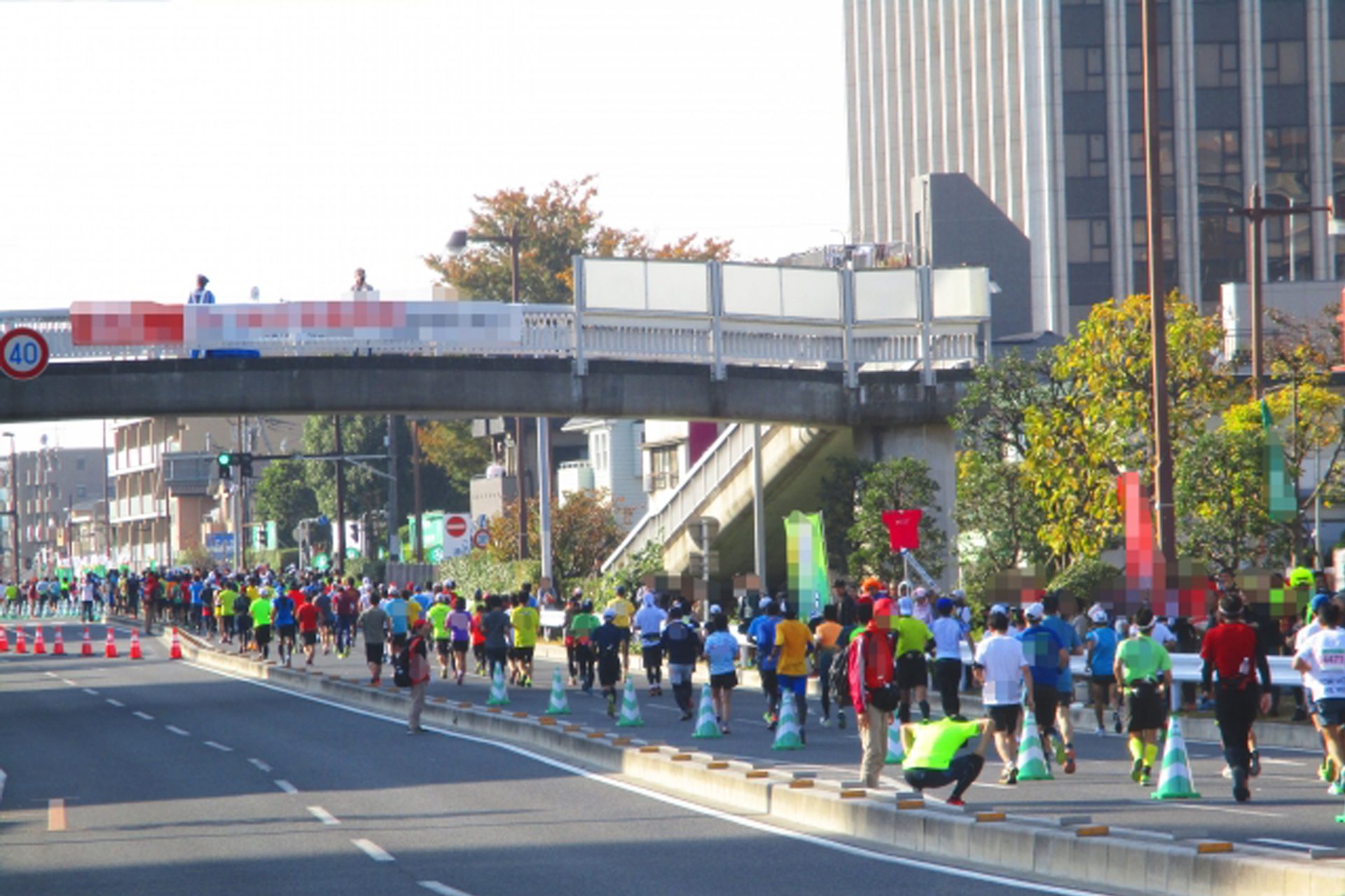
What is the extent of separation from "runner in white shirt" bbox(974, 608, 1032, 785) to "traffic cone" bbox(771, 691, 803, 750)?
4.02m

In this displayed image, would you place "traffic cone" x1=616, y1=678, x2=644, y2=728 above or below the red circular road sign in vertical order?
below

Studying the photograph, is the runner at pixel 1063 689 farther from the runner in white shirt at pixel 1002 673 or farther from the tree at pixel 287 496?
the tree at pixel 287 496

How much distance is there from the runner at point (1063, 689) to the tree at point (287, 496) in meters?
82.7

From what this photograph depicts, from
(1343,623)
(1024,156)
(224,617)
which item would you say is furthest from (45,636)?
(1343,623)

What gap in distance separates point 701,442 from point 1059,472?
27146 mm

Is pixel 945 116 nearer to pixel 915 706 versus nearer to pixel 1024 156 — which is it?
pixel 1024 156

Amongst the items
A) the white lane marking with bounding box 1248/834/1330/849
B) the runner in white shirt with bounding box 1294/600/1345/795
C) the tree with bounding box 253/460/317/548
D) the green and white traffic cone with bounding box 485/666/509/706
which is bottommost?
the green and white traffic cone with bounding box 485/666/509/706

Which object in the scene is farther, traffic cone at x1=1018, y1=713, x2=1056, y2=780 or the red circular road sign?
the red circular road sign

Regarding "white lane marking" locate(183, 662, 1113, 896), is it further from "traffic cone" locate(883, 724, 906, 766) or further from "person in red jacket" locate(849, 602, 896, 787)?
"traffic cone" locate(883, 724, 906, 766)

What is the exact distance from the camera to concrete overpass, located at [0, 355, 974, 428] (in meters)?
33.7

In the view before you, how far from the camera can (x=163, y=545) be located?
130m

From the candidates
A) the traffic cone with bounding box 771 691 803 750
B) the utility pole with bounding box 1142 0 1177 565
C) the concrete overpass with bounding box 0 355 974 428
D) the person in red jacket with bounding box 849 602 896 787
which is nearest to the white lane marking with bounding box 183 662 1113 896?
the person in red jacket with bounding box 849 602 896 787

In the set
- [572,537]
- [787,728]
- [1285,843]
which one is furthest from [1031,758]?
[572,537]

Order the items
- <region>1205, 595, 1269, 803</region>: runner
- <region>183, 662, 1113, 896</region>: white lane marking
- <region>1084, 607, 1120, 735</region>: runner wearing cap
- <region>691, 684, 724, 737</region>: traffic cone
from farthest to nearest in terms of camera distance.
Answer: <region>691, 684, 724, 737</region>: traffic cone
<region>1084, 607, 1120, 735</region>: runner wearing cap
<region>1205, 595, 1269, 803</region>: runner
<region>183, 662, 1113, 896</region>: white lane marking
